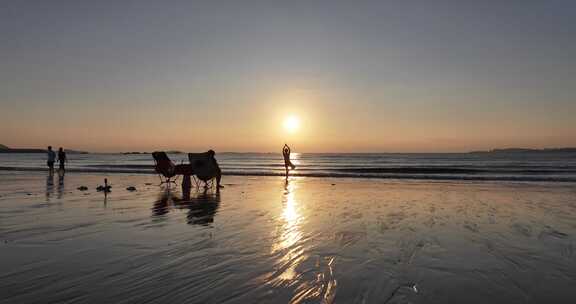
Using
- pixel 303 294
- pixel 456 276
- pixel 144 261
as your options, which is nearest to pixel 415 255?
pixel 456 276

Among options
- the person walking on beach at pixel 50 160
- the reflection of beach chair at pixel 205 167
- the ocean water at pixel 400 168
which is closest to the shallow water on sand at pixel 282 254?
the reflection of beach chair at pixel 205 167

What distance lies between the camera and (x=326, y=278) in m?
4.09

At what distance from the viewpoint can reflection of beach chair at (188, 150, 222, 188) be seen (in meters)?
15.4

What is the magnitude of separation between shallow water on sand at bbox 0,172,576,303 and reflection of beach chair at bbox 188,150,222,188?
19.0 ft

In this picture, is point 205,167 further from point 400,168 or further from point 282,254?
point 400,168

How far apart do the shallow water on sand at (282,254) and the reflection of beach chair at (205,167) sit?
5.80 m

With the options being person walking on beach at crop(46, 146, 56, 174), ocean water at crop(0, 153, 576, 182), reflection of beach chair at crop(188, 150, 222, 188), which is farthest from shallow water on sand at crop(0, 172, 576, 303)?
person walking on beach at crop(46, 146, 56, 174)

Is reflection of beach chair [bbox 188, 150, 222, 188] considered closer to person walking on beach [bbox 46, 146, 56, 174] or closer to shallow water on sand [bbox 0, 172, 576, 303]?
shallow water on sand [bbox 0, 172, 576, 303]

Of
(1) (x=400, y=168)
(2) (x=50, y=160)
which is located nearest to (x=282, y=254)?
(2) (x=50, y=160)

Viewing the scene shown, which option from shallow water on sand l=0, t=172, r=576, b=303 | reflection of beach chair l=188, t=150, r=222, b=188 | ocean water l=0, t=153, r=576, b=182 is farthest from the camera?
ocean water l=0, t=153, r=576, b=182

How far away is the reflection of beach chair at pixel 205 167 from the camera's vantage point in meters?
15.4

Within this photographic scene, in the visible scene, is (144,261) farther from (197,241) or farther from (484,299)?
(484,299)

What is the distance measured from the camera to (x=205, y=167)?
51.0 feet

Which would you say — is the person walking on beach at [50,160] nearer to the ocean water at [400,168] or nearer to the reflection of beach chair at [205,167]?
the ocean water at [400,168]
